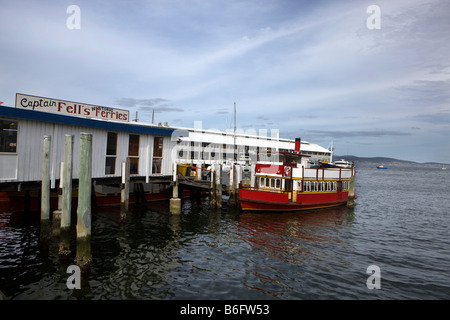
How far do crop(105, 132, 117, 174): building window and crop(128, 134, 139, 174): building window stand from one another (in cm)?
122

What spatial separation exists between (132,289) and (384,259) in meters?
12.8

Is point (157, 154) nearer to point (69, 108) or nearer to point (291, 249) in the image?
point (69, 108)

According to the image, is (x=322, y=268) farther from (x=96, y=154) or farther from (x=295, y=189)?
(x=96, y=154)

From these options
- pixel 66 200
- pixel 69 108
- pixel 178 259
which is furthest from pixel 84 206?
pixel 69 108

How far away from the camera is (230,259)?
13.8m

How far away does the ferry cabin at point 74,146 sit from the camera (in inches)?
551

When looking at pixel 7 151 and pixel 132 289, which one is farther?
pixel 7 151

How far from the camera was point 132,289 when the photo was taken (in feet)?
33.4

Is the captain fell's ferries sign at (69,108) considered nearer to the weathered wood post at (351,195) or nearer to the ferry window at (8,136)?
the ferry window at (8,136)

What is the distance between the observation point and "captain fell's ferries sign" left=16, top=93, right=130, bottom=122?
18078mm

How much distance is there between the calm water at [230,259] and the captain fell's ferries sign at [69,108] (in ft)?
23.9

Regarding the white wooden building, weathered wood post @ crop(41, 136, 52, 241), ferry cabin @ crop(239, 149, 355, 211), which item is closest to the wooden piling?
ferry cabin @ crop(239, 149, 355, 211)

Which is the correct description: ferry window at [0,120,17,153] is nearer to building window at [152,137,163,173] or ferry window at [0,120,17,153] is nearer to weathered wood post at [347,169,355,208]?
building window at [152,137,163,173]
